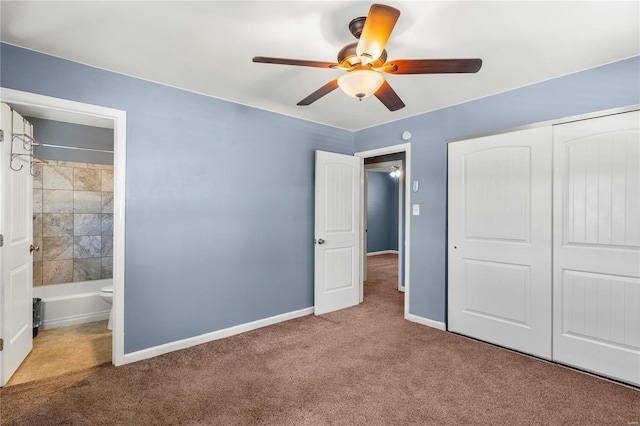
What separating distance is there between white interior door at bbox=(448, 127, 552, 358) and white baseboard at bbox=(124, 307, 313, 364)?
1.83 meters

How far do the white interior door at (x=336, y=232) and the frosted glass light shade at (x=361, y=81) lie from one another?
2.02m

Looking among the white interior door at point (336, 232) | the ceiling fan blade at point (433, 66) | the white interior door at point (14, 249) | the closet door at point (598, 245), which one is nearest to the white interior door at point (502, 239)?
the closet door at point (598, 245)

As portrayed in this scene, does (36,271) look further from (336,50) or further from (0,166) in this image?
(336,50)

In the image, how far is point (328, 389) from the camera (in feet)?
7.72

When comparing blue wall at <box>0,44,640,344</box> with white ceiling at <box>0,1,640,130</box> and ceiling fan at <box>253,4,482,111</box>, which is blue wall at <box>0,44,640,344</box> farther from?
ceiling fan at <box>253,4,482,111</box>

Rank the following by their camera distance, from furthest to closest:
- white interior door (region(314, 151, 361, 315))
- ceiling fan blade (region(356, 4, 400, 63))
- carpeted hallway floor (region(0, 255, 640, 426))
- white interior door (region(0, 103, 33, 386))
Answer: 1. white interior door (region(314, 151, 361, 315))
2. white interior door (region(0, 103, 33, 386))
3. carpeted hallway floor (region(0, 255, 640, 426))
4. ceiling fan blade (region(356, 4, 400, 63))

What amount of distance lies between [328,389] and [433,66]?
225 cm

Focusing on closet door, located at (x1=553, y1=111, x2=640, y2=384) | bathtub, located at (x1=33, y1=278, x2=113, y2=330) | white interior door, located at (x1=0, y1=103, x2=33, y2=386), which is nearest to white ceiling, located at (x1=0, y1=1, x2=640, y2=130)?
closet door, located at (x1=553, y1=111, x2=640, y2=384)

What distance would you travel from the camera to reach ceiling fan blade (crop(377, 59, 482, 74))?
1.74m

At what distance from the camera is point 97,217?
4102 millimetres

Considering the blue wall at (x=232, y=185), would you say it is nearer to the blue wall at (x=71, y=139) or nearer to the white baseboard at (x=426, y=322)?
the white baseboard at (x=426, y=322)

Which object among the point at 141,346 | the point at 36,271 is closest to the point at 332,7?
the point at 141,346

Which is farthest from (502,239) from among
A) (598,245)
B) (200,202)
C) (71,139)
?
(71,139)

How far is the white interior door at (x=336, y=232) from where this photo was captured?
402cm
